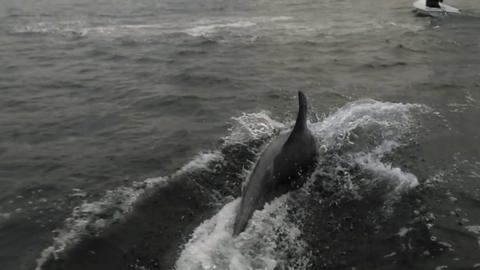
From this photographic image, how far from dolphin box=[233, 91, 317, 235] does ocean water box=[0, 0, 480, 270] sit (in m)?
0.19

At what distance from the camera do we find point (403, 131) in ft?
32.5

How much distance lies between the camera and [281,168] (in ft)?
24.3

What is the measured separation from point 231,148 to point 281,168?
205cm

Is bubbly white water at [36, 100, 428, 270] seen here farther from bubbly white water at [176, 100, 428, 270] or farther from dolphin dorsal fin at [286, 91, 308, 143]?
dolphin dorsal fin at [286, 91, 308, 143]

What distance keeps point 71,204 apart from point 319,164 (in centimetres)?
376

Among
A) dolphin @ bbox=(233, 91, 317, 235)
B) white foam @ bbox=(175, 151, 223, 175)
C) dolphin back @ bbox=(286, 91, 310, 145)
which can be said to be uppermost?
dolphin back @ bbox=(286, 91, 310, 145)

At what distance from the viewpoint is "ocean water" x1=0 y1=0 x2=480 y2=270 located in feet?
21.7

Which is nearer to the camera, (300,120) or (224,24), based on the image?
(300,120)

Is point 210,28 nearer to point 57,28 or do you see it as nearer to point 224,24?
point 224,24

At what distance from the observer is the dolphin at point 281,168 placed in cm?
708

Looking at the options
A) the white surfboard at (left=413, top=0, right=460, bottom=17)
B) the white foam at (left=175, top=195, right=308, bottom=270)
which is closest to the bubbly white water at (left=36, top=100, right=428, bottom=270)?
the white foam at (left=175, top=195, right=308, bottom=270)

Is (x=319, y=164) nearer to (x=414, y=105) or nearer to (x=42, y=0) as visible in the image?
(x=414, y=105)

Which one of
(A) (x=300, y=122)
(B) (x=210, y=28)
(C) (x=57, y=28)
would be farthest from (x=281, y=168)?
(C) (x=57, y=28)

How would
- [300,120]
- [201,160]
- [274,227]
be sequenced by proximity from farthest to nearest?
[201,160] → [300,120] → [274,227]
